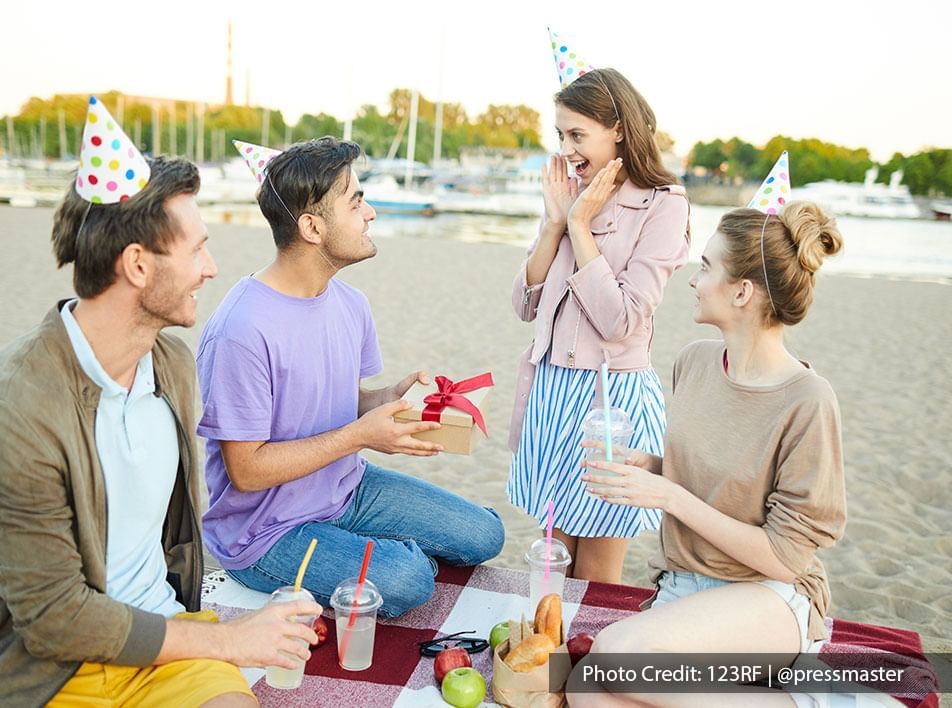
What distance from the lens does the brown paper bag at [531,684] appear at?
249 cm

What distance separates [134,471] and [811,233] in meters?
2.03

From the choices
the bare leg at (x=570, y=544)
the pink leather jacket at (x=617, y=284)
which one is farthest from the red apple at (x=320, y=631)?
the pink leather jacket at (x=617, y=284)

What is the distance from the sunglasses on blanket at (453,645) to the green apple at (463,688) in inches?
10.2

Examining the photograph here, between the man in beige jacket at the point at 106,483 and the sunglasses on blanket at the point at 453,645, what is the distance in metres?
0.71

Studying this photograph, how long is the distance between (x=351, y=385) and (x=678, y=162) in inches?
2100

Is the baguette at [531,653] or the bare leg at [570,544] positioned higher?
the baguette at [531,653]

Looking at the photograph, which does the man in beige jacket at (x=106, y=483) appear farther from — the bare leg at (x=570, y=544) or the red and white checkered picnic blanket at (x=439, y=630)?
the bare leg at (x=570, y=544)

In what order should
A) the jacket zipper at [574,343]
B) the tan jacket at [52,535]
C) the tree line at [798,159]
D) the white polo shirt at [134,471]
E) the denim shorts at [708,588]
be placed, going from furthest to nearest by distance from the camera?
the tree line at [798,159]
the jacket zipper at [574,343]
the denim shorts at [708,588]
the white polo shirt at [134,471]
the tan jacket at [52,535]

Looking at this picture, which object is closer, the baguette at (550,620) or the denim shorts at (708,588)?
the denim shorts at (708,588)

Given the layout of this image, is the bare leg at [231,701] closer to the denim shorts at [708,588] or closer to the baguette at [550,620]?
the baguette at [550,620]

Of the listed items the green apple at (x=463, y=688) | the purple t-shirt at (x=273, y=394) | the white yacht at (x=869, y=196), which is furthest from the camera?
the white yacht at (x=869, y=196)

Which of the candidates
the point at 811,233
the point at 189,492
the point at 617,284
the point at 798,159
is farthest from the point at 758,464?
the point at 798,159

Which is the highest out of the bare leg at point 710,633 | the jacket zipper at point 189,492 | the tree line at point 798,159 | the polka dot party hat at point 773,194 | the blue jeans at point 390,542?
the tree line at point 798,159

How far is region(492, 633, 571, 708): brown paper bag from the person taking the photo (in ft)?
8.18
